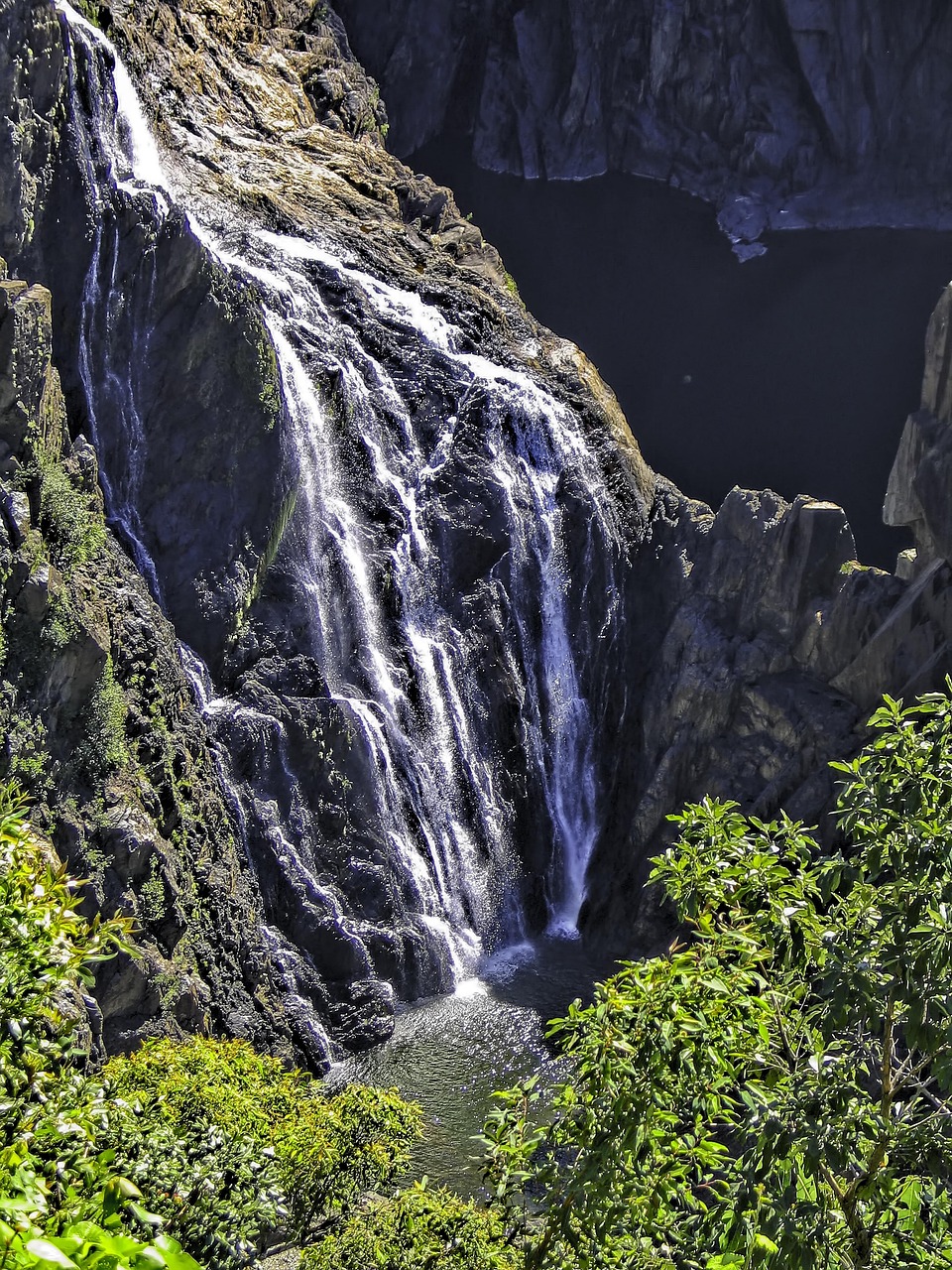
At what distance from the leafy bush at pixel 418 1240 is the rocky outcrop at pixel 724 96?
5029cm

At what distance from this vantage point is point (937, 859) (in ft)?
21.2

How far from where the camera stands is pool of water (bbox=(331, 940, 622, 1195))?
18750 mm

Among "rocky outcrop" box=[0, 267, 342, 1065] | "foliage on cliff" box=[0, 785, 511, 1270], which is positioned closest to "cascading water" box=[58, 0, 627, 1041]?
"rocky outcrop" box=[0, 267, 342, 1065]

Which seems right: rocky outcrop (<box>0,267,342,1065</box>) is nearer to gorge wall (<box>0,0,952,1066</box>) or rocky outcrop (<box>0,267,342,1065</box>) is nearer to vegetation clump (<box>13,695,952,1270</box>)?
gorge wall (<box>0,0,952,1066</box>)

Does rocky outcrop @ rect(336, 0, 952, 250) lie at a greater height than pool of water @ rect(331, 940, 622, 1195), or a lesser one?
greater

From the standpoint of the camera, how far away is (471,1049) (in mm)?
21188

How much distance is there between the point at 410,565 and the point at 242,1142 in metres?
16.9

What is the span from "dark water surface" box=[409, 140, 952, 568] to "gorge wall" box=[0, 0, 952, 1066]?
1192 centimetres

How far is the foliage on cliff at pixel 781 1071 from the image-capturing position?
20.2 feet

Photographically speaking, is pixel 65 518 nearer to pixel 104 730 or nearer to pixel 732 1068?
pixel 104 730

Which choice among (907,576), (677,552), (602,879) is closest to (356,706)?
(602,879)

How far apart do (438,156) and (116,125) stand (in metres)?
34.6

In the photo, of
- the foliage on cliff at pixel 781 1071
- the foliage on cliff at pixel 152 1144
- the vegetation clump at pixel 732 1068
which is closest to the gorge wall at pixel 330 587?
the foliage on cliff at pixel 152 1144

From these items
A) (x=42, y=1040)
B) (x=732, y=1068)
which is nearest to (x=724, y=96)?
(x=732, y=1068)
